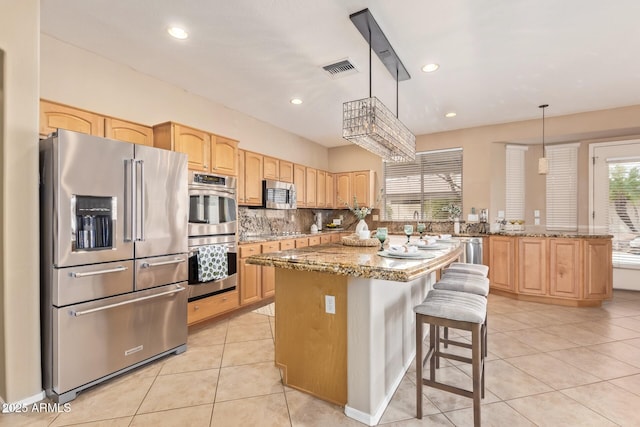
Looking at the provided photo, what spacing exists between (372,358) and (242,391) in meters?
1.03

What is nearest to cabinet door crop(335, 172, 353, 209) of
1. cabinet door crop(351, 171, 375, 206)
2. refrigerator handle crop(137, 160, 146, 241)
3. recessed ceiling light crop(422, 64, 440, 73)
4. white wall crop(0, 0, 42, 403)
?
cabinet door crop(351, 171, 375, 206)

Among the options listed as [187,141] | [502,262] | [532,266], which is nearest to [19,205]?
[187,141]

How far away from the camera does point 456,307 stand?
70.2 inches

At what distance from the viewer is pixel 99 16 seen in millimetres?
2408

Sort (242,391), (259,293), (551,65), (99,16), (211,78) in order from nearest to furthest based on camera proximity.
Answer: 1. (242,391)
2. (99,16)
3. (551,65)
4. (211,78)
5. (259,293)

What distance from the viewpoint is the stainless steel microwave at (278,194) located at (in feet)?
15.5

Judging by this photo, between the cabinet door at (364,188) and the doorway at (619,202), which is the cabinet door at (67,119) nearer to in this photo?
the cabinet door at (364,188)

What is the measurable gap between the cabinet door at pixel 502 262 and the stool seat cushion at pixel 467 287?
2820mm

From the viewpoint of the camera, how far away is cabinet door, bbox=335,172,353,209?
6316 mm

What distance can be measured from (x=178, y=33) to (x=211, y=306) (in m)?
2.75

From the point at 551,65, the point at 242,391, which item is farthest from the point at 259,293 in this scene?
the point at 551,65

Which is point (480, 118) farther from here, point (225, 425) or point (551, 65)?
point (225, 425)

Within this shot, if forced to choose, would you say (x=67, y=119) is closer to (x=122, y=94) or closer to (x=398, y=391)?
(x=122, y=94)

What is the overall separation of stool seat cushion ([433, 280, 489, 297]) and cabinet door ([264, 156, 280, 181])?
317cm
